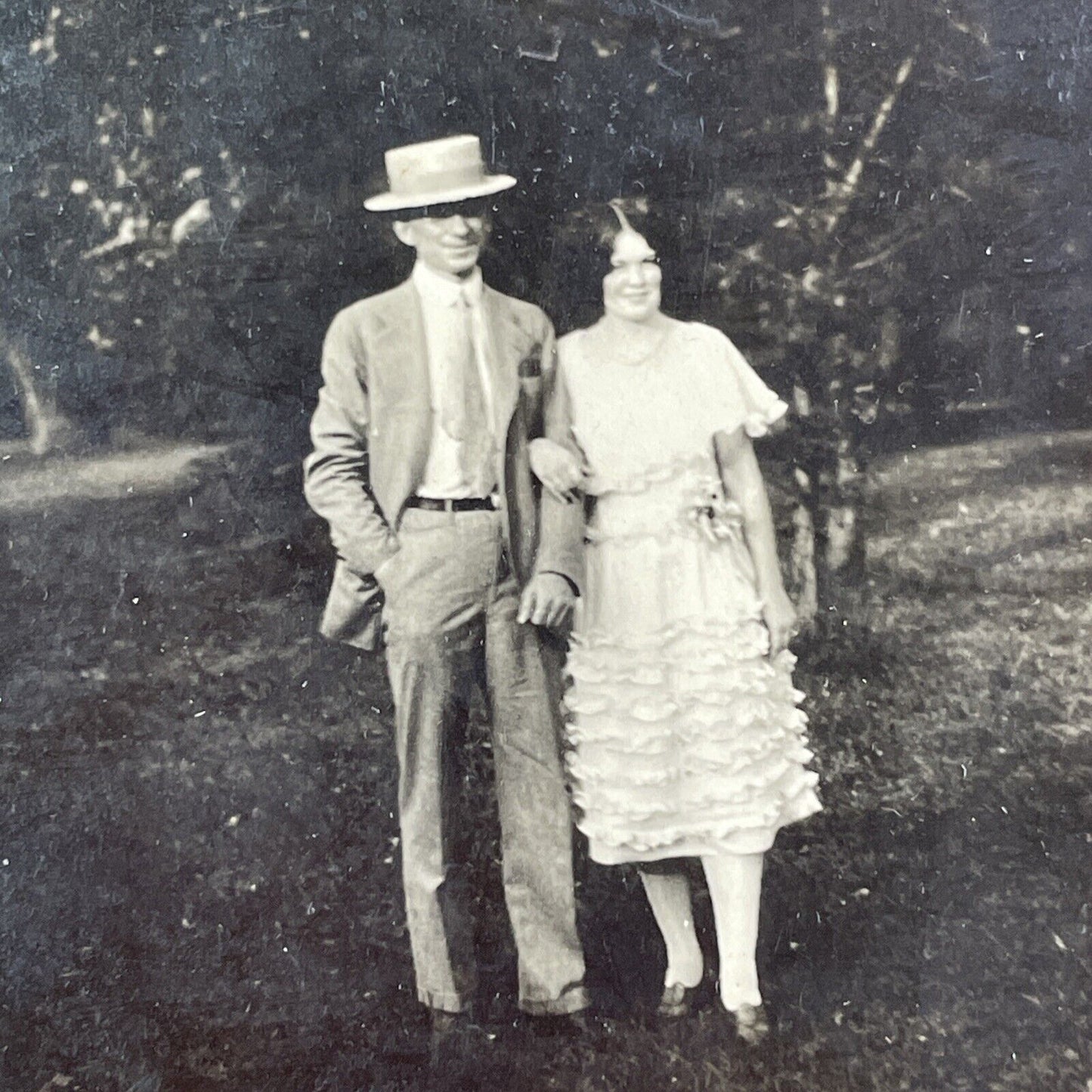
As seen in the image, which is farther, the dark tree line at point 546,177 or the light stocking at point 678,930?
the light stocking at point 678,930

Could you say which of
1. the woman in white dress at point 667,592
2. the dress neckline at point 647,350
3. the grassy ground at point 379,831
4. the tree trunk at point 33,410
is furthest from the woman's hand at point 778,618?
the tree trunk at point 33,410

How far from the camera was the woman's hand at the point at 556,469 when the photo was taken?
2.87 m

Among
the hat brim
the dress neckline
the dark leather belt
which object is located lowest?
the dark leather belt

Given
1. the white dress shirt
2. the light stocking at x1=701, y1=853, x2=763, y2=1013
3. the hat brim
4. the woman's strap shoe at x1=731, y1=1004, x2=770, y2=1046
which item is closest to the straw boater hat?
the hat brim

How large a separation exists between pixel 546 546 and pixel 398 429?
0.39m

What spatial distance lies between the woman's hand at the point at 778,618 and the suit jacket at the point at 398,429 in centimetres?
42

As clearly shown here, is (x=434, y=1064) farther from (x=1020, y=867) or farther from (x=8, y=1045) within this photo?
(x=1020, y=867)

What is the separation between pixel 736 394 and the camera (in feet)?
9.69

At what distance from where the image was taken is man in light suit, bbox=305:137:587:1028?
2869mm

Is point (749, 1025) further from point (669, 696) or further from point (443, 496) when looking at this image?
point (443, 496)

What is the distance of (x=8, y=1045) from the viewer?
9.91 feet

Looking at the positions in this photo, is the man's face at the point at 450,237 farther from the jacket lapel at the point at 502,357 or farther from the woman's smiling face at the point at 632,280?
the woman's smiling face at the point at 632,280

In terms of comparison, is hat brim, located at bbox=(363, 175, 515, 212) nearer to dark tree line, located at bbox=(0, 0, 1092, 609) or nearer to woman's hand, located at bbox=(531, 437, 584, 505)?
dark tree line, located at bbox=(0, 0, 1092, 609)

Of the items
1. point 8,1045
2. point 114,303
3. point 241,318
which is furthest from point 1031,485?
point 8,1045
